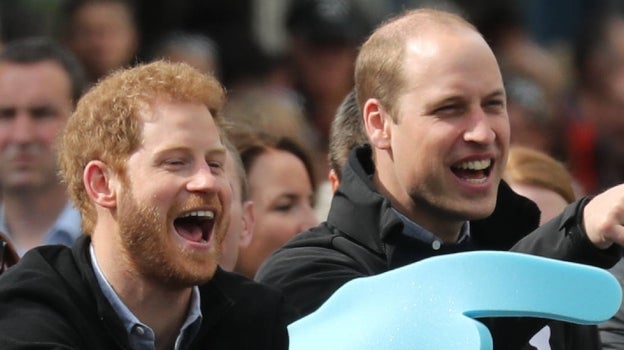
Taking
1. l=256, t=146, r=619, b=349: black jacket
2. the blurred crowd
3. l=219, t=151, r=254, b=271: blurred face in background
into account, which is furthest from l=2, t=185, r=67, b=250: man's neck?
l=256, t=146, r=619, b=349: black jacket

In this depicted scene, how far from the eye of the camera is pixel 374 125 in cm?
505

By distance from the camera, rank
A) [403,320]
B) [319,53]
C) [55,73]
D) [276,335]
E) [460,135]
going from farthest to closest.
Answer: [319,53], [55,73], [460,135], [276,335], [403,320]

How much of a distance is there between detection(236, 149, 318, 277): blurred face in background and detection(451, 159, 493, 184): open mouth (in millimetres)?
1577

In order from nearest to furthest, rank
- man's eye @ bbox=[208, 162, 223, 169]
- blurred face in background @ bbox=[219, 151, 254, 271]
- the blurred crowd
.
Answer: man's eye @ bbox=[208, 162, 223, 169]
blurred face in background @ bbox=[219, 151, 254, 271]
the blurred crowd

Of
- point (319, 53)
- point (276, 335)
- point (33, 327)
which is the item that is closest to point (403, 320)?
point (276, 335)

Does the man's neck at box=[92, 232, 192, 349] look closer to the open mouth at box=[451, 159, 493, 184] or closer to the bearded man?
the bearded man

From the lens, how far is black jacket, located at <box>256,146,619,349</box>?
4801 millimetres

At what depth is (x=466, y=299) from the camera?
157 inches

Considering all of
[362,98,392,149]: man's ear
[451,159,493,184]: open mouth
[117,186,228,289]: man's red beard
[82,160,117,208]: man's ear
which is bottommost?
[117,186,228,289]: man's red beard

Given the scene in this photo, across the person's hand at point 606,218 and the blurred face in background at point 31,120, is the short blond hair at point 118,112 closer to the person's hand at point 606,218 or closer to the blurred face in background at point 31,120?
the person's hand at point 606,218

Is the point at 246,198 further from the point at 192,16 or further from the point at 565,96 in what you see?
the point at 565,96

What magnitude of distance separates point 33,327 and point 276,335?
61 centimetres

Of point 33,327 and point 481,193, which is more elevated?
point 481,193

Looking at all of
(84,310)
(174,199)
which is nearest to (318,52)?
(174,199)
